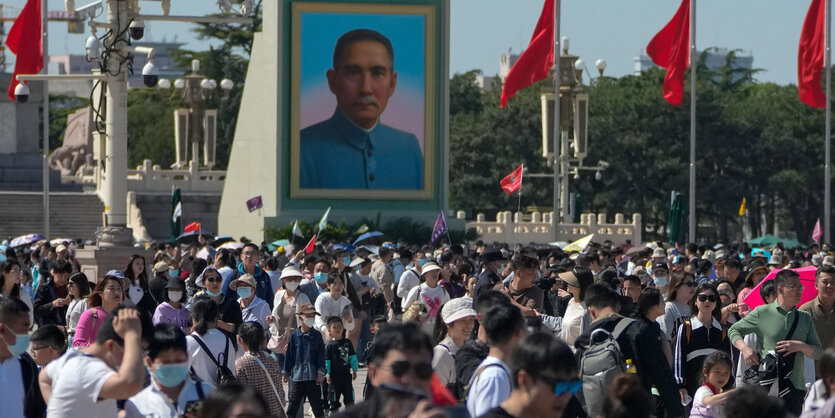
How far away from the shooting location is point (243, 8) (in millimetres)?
24672

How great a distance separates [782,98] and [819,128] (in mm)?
3373

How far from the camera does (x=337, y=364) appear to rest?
44.2 feet

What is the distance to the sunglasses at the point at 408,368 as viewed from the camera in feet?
20.1

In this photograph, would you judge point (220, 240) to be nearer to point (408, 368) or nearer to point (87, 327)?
point (87, 327)

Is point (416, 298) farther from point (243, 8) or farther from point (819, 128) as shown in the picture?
A: point (819, 128)

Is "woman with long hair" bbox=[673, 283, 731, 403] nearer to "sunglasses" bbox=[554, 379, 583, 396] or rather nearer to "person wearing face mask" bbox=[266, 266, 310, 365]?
"person wearing face mask" bbox=[266, 266, 310, 365]

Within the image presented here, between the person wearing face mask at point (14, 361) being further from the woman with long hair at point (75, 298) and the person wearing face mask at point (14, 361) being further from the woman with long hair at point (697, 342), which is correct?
the woman with long hair at point (697, 342)

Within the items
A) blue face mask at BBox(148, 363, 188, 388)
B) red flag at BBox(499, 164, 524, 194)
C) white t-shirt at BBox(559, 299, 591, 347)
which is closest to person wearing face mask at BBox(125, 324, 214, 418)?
blue face mask at BBox(148, 363, 188, 388)

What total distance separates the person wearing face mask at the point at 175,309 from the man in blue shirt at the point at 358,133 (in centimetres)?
3061

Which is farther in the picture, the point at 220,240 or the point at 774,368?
the point at 220,240

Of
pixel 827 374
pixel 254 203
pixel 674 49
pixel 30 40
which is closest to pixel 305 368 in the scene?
pixel 827 374

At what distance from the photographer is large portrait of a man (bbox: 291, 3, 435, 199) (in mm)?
42719

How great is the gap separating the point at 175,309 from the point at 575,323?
120 inches

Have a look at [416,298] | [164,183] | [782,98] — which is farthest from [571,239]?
[416,298]
